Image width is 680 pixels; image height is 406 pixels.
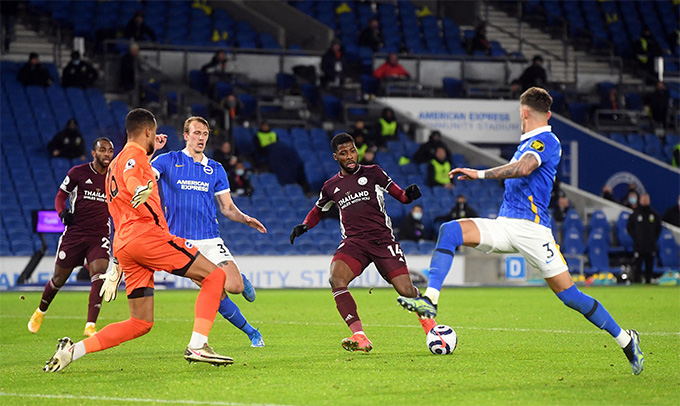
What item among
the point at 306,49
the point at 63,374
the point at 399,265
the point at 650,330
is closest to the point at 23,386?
the point at 63,374

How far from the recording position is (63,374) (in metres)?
7.89

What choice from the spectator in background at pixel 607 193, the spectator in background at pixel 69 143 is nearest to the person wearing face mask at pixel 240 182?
the spectator in background at pixel 69 143

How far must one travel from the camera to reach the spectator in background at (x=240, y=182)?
23781 millimetres

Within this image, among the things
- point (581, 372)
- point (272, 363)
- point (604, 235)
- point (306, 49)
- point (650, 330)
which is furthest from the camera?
point (306, 49)

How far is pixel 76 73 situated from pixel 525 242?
65.8ft

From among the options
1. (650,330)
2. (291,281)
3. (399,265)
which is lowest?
(291,281)

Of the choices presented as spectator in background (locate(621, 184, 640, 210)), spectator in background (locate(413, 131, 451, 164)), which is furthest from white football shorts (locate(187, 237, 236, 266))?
spectator in background (locate(621, 184, 640, 210))

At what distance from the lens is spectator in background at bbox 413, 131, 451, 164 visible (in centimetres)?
2650

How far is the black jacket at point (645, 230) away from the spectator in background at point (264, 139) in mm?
9620

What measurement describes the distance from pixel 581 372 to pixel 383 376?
163 cm

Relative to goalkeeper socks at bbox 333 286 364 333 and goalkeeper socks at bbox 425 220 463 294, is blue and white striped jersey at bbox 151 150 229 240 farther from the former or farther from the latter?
goalkeeper socks at bbox 425 220 463 294

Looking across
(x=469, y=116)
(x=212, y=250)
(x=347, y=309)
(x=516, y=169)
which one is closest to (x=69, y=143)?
(x=469, y=116)

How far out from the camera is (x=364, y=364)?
8.44m

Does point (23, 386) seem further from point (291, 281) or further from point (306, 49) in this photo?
point (306, 49)
